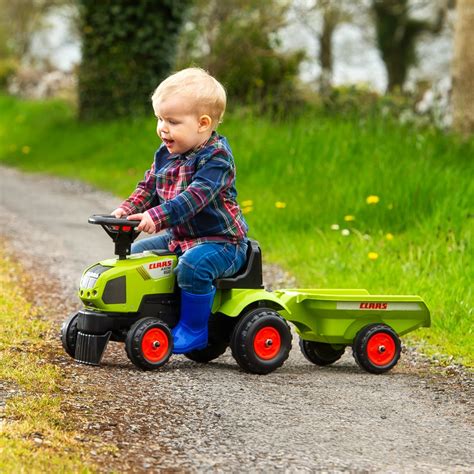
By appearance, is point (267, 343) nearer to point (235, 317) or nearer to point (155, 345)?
point (235, 317)

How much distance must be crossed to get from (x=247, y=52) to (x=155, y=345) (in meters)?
11.8

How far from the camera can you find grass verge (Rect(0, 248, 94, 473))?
3.26 metres

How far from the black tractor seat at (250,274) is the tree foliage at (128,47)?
10488mm

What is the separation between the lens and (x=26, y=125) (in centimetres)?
1817

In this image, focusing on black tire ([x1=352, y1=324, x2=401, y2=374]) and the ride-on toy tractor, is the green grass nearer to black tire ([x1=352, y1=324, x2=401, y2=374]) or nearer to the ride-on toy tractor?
black tire ([x1=352, y1=324, x2=401, y2=374])

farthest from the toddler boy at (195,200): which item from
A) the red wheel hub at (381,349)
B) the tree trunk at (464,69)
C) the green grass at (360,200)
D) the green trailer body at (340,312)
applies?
the tree trunk at (464,69)

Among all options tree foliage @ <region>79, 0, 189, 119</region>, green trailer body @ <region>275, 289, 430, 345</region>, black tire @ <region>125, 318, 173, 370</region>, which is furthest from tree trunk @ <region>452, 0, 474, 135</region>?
black tire @ <region>125, 318, 173, 370</region>

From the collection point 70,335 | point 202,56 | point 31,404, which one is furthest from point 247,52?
point 31,404

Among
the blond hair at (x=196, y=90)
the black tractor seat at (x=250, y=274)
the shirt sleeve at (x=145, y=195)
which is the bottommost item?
the black tractor seat at (x=250, y=274)

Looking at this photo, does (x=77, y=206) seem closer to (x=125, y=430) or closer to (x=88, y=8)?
(x=88, y=8)

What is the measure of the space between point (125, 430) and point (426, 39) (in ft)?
97.5

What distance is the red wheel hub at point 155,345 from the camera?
15.3 feet

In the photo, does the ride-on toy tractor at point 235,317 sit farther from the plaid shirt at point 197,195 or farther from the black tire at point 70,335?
the plaid shirt at point 197,195

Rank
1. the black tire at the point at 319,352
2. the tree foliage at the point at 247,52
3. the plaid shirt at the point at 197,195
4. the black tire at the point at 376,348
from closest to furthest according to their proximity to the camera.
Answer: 1. the plaid shirt at the point at 197,195
2. the black tire at the point at 376,348
3. the black tire at the point at 319,352
4. the tree foliage at the point at 247,52
